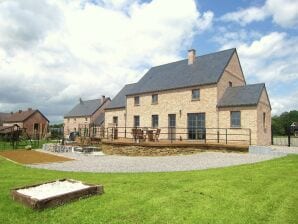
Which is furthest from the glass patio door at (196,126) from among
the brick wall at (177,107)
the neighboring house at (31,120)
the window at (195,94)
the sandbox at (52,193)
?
the neighboring house at (31,120)

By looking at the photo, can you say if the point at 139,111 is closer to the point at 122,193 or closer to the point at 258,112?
the point at 258,112

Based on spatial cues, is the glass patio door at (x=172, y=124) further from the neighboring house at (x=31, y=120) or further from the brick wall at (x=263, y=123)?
the neighboring house at (x=31, y=120)

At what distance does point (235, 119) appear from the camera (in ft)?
73.7

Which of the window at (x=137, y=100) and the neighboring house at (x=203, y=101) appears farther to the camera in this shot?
the window at (x=137, y=100)

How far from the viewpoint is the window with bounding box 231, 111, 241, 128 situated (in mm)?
22250

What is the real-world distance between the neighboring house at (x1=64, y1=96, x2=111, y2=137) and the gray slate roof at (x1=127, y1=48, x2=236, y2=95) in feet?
64.0

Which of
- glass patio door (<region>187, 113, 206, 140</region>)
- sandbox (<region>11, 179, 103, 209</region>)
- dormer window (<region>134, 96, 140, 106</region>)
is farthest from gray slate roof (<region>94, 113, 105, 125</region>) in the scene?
sandbox (<region>11, 179, 103, 209</region>)

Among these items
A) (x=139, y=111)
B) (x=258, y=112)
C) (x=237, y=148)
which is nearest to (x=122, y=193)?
(x=237, y=148)

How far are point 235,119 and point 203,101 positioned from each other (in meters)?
3.24

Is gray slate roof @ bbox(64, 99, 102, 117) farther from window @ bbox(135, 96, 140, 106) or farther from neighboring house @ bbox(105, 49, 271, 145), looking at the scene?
window @ bbox(135, 96, 140, 106)

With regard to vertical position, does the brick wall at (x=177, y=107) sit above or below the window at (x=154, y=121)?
above

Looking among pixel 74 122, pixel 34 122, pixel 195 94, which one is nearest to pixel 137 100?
pixel 195 94

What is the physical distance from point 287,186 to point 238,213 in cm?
313

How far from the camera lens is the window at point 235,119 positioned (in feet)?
73.0
